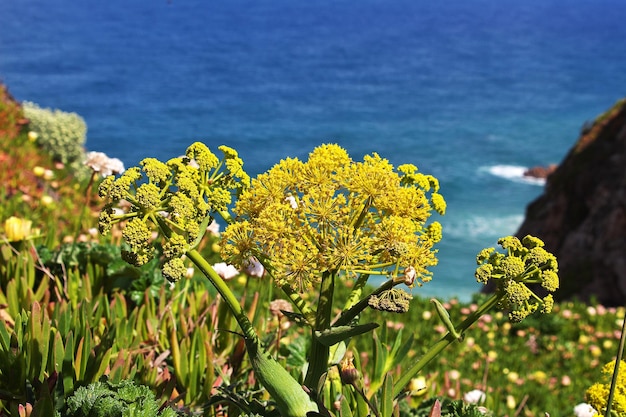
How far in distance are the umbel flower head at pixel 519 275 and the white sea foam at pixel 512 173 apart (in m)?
50.8

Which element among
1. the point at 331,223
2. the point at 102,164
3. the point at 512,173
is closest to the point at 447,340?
the point at 331,223

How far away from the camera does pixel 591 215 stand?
672 inches

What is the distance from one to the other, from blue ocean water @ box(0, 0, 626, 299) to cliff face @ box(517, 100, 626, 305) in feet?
28.6

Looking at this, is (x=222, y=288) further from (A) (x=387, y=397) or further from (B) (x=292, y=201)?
(A) (x=387, y=397)

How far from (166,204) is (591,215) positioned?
1661 cm

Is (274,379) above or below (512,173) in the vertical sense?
below

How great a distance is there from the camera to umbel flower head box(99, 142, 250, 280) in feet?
6.15

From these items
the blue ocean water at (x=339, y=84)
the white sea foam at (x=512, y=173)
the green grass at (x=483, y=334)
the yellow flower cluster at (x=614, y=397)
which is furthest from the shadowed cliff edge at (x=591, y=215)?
the white sea foam at (x=512, y=173)

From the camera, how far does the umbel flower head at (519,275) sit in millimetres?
1934

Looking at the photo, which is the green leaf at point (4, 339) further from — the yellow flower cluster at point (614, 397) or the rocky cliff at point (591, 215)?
the rocky cliff at point (591, 215)

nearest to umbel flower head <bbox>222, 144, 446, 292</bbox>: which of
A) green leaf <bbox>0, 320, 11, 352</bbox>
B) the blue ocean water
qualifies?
green leaf <bbox>0, 320, 11, 352</bbox>

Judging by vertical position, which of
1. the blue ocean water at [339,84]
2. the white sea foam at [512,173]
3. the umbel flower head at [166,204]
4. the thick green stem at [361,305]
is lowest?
the thick green stem at [361,305]

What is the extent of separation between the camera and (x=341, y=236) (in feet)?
6.41

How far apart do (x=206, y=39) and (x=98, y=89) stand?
34.8m
